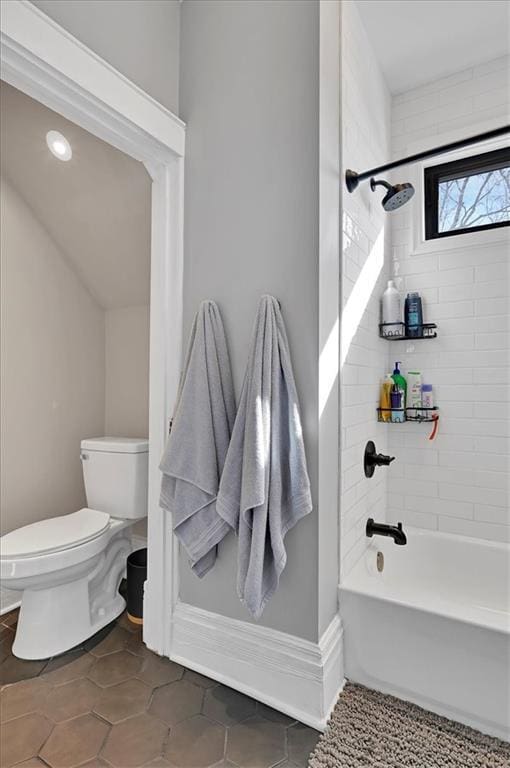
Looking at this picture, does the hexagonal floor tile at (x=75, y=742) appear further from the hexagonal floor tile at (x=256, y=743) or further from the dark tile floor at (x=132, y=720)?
the hexagonal floor tile at (x=256, y=743)

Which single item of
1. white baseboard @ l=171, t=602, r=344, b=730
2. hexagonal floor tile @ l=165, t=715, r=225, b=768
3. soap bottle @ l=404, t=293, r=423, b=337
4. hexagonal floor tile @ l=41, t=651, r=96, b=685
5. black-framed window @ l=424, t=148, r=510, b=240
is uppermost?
black-framed window @ l=424, t=148, r=510, b=240

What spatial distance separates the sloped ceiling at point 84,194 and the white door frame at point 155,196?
36 centimetres

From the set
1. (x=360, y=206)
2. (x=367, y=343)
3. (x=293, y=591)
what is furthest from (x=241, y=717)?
(x=360, y=206)

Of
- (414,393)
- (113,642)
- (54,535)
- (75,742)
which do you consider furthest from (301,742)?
(414,393)

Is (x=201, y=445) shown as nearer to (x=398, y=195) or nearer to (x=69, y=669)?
(x=69, y=669)

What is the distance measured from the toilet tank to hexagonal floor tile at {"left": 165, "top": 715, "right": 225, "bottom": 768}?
101 cm

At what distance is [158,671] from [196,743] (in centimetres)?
38

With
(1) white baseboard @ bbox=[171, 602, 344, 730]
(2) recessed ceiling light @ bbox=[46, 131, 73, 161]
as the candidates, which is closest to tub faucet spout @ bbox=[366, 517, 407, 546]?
(1) white baseboard @ bbox=[171, 602, 344, 730]

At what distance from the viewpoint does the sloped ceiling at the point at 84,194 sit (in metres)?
1.94

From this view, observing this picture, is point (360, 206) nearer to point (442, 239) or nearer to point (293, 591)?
point (442, 239)

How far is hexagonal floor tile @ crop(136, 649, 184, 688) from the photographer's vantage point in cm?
159

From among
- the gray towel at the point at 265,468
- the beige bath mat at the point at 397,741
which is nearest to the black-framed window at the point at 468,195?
the gray towel at the point at 265,468

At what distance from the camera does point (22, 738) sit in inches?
52.5

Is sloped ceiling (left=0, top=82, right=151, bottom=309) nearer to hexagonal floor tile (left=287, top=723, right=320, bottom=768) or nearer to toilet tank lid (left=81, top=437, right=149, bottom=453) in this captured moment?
toilet tank lid (left=81, top=437, right=149, bottom=453)
